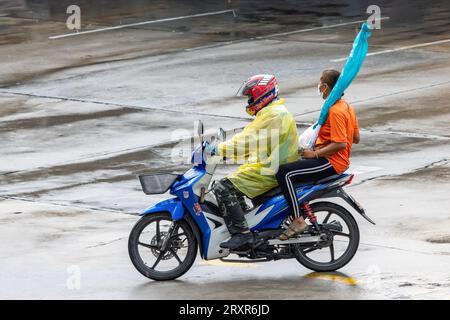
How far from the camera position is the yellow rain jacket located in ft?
33.3

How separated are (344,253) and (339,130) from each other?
1.08 m

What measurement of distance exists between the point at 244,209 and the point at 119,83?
36.1 ft

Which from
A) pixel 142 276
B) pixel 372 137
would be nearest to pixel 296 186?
pixel 142 276

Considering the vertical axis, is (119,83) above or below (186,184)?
below

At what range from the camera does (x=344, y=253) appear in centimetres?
1046

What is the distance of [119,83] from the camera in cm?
2119

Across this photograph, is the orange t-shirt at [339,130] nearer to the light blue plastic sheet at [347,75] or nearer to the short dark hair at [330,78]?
the light blue plastic sheet at [347,75]

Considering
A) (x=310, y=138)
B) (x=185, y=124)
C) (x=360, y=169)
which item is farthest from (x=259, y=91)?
(x=185, y=124)

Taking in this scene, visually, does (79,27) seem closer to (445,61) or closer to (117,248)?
(445,61)

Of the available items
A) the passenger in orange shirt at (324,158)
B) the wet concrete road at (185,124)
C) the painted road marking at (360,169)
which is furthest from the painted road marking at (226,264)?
A: the painted road marking at (360,169)

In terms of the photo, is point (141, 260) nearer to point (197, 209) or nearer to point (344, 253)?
point (197, 209)

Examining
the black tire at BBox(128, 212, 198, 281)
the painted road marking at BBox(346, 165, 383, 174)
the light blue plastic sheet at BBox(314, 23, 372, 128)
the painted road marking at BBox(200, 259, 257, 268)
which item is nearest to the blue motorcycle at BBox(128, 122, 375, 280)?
the black tire at BBox(128, 212, 198, 281)

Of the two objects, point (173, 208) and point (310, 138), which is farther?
point (310, 138)

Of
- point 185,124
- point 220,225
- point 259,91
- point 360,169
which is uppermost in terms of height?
point 259,91
